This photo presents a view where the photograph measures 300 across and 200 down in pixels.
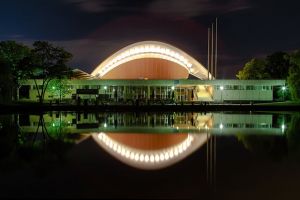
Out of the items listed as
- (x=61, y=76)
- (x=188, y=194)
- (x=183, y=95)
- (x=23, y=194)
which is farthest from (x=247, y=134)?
(x=183, y=95)

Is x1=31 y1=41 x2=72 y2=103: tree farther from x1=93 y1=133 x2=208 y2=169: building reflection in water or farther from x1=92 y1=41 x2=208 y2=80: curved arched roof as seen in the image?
x1=93 y1=133 x2=208 y2=169: building reflection in water

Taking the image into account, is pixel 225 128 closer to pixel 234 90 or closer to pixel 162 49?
pixel 234 90

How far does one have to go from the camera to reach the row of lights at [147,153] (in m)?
12.9

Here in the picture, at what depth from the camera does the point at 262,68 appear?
61219 mm

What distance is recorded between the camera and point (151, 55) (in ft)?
207

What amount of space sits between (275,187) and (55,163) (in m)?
5.79

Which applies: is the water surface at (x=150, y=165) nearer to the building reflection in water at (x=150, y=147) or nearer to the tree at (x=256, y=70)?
the building reflection in water at (x=150, y=147)

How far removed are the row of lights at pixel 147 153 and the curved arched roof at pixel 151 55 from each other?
47.5 m

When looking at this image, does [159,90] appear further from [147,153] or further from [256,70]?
[147,153]

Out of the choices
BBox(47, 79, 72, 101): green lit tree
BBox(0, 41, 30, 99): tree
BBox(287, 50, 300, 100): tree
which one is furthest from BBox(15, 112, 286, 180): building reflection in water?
BBox(47, 79, 72, 101): green lit tree

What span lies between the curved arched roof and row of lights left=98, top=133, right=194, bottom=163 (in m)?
47.5

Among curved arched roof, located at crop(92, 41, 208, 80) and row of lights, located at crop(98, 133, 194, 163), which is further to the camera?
curved arched roof, located at crop(92, 41, 208, 80)

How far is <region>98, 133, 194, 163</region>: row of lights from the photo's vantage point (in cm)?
1287

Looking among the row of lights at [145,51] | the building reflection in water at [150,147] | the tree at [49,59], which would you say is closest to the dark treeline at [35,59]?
the tree at [49,59]
